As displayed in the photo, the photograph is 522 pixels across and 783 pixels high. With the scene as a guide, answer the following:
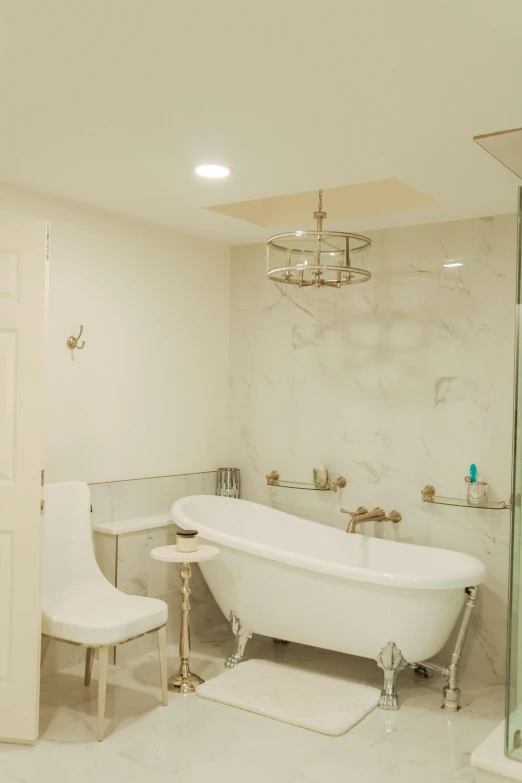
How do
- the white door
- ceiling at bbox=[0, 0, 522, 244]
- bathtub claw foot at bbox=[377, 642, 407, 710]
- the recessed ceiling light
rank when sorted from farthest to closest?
bathtub claw foot at bbox=[377, 642, 407, 710] < the recessed ceiling light < the white door < ceiling at bbox=[0, 0, 522, 244]

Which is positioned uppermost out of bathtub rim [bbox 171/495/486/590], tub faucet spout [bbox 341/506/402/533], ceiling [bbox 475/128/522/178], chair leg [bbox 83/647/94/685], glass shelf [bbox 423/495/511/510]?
ceiling [bbox 475/128/522/178]

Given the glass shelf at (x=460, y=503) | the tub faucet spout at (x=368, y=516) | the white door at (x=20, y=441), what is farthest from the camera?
the tub faucet spout at (x=368, y=516)

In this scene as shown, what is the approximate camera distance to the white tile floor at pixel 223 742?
2.80 metres

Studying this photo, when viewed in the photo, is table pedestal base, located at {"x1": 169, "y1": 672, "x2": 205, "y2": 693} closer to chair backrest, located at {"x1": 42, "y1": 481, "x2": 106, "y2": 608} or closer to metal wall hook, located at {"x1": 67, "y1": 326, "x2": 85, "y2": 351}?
chair backrest, located at {"x1": 42, "y1": 481, "x2": 106, "y2": 608}

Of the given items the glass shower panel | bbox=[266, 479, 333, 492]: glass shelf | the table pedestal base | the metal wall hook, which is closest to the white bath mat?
the table pedestal base

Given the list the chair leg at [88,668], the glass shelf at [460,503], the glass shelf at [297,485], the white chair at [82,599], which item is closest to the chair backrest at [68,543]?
the white chair at [82,599]

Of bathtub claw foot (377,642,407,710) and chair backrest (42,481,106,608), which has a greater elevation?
chair backrest (42,481,106,608)

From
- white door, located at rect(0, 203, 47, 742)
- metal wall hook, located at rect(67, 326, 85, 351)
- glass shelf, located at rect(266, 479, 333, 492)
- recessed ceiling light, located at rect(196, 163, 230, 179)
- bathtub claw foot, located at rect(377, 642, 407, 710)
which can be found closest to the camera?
white door, located at rect(0, 203, 47, 742)

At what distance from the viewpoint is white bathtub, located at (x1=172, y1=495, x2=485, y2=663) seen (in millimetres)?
3361

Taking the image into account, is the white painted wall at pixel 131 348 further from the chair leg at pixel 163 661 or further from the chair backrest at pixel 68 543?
the chair leg at pixel 163 661

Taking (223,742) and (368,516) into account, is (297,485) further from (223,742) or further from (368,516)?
(223,742)

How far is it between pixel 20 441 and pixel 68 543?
822 mm

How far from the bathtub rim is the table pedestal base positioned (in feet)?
2.19

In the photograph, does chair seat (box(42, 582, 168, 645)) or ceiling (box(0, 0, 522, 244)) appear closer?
ceiling (box(0, 0, 522, 244))
